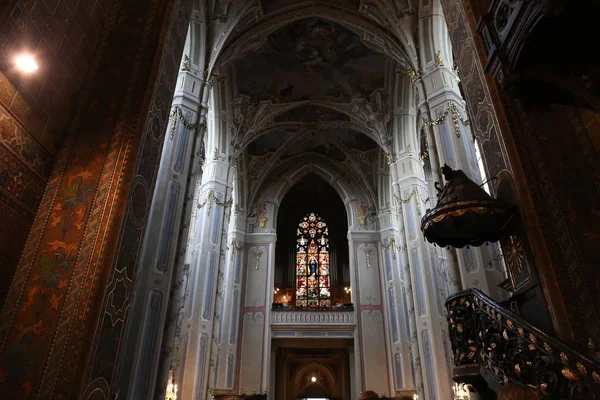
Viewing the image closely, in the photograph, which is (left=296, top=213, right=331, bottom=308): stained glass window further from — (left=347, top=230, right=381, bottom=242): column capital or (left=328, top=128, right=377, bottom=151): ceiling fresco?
(left=328, top=128, right=377, bottom=151): ceiling fresco

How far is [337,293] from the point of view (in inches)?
735

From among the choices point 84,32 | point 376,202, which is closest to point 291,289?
point 376,202

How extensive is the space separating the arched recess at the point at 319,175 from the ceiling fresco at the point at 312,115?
2778 millimetres

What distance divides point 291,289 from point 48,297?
15344 mm

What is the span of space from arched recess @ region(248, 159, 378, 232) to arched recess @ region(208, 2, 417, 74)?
7.22m

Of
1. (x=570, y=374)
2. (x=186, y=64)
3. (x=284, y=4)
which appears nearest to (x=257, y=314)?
(x=186, y=64)

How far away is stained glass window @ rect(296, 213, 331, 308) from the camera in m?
18.5

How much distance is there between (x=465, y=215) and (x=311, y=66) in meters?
10.4

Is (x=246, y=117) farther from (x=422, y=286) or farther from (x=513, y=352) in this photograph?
(x=513, y=352)

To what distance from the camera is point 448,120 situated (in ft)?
29.0

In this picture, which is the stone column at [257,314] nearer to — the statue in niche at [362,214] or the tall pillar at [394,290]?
the statue in niche at [362,214]

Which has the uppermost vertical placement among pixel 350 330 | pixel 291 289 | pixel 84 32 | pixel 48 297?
pixel 291 289

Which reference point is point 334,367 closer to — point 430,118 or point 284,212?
point 284,212

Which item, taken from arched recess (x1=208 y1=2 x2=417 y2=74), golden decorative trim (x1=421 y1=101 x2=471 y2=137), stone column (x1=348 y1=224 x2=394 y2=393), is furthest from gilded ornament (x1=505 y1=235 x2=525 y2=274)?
stone column (x1=348 y1=224 x2=394 y2=393)
